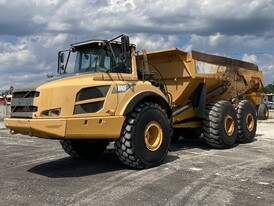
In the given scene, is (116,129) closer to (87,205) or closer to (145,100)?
(145,100)

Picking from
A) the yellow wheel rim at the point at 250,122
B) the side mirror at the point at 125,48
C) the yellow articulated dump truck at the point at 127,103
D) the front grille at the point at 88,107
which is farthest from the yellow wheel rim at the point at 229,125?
the front grille at the point at 88,107

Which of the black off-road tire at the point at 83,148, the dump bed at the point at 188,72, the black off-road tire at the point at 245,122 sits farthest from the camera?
the black off-road tire at the point at 245,122

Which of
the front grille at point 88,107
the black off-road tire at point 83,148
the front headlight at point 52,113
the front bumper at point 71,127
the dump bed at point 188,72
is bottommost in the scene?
the black off-road tire at point 83,148

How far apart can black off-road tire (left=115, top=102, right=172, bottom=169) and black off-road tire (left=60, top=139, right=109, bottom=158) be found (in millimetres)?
1488

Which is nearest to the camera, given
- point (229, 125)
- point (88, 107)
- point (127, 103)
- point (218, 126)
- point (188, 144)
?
point (88, 107)

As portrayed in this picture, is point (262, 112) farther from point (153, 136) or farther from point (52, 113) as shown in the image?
point (52, 113)

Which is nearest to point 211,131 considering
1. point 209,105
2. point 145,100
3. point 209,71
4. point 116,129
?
point 209,105

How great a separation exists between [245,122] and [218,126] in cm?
170

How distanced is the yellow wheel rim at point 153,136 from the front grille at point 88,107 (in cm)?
115

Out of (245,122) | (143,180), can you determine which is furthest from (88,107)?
(245,122)

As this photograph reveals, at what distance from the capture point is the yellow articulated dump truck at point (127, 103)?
6926 millimetres

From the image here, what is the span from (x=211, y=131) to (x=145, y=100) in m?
2.72

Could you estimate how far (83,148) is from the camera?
9.15 meters

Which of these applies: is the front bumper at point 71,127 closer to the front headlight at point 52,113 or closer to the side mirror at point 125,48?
the front headlight at point 52,113
